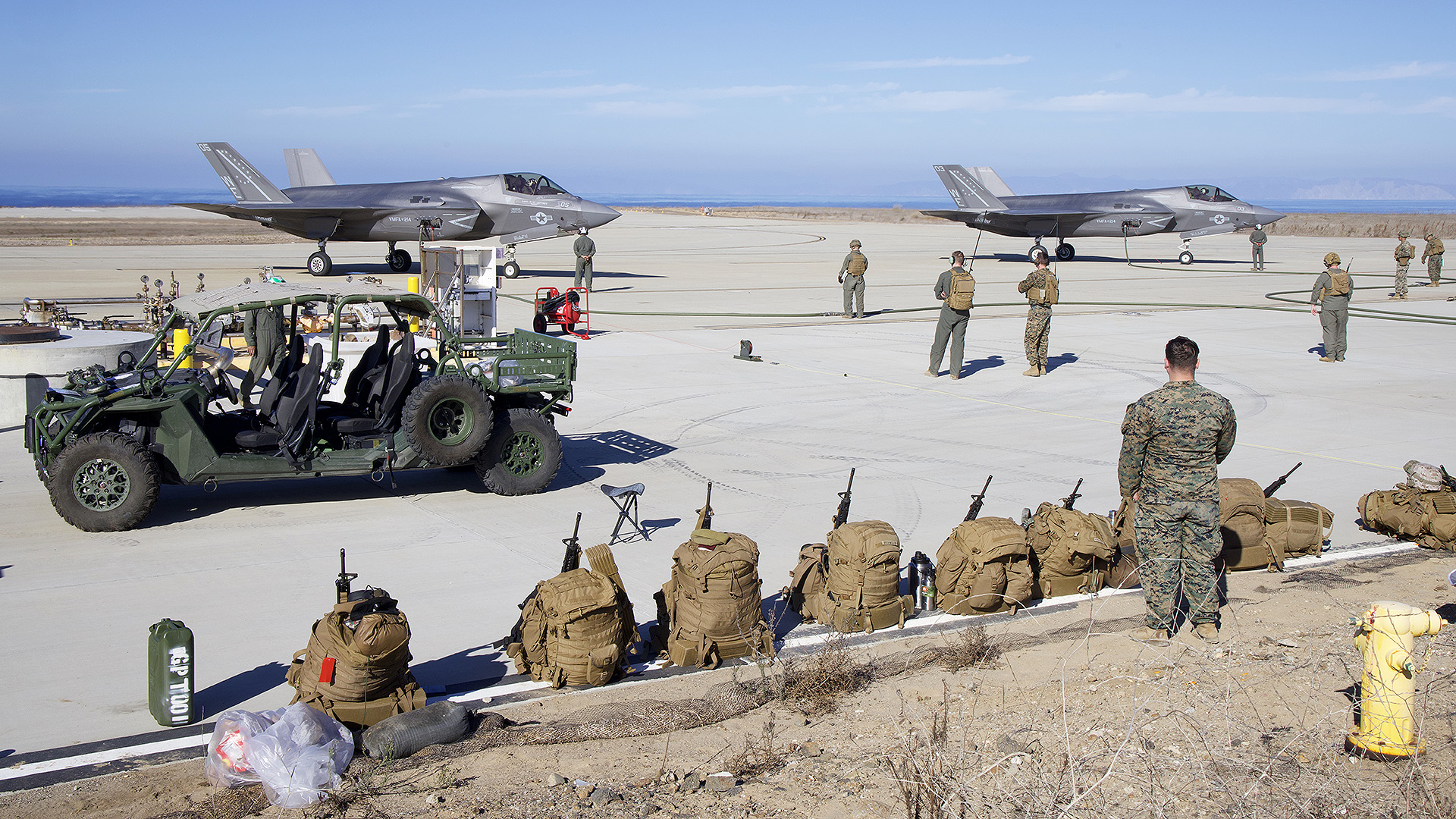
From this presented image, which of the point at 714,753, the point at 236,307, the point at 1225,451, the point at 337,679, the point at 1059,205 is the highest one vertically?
the point at 1059,205

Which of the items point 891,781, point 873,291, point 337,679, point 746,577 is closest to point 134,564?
point 337,679

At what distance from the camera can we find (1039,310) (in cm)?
1555

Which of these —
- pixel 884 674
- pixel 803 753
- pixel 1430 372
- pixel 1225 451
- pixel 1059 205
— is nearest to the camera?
pixel 803 753

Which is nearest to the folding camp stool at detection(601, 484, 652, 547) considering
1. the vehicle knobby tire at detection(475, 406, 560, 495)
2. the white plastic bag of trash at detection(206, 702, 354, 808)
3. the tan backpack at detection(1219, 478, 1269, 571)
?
the vehicle knobby tire at detection(475, 406, 560, 495)

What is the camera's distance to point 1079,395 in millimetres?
14477

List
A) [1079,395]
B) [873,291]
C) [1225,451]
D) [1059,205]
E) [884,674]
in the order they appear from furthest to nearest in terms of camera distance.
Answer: [1059,205] < [873,291] < [1079,395] < [1225,451] < [884,674]

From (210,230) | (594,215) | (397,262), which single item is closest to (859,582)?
(594,215)

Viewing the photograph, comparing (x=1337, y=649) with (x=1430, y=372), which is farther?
(x=1430, y=372)

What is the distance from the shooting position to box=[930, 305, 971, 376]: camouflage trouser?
49.7 feet

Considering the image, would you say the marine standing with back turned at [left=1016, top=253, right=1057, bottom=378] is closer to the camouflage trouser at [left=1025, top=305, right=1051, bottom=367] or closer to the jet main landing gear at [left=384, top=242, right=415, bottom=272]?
the camouflage trouser at [left=1025, top=305, right=1051, bottom=367]

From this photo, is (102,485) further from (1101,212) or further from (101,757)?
(1101,212)

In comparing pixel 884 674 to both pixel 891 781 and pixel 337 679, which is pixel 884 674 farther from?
pixel 337 679

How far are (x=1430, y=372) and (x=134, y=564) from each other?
58.5 ft

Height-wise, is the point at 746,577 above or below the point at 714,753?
above
